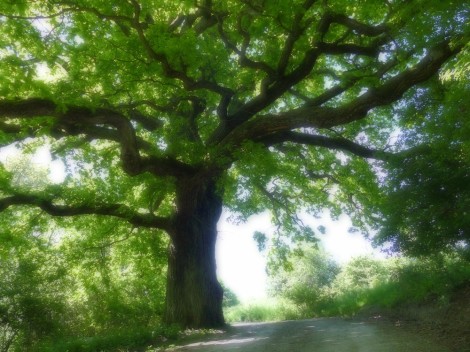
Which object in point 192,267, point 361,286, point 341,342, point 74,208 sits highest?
point 74,208

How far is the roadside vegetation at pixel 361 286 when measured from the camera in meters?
7.27

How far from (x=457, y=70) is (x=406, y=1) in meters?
4.60

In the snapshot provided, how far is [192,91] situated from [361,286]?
1276 centimetres

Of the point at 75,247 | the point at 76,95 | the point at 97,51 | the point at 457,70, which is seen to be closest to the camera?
the point at 457,70

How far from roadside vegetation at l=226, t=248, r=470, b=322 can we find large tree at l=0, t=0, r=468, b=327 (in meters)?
2.69

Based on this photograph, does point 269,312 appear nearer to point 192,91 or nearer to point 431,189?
point 192,91

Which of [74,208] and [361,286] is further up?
[74,208]

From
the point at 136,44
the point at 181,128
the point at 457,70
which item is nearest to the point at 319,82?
the point at 181,128

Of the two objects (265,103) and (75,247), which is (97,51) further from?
A: (75,247)

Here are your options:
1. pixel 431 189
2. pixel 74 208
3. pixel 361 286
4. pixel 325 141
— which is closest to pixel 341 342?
pixel 431 189

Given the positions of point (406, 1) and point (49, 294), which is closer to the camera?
point (406, 1)

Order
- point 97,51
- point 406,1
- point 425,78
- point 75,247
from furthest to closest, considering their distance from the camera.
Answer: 1. point 75,247
2. point 97,51
3. point 425,78
4. point 406,1

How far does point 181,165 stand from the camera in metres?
10.6

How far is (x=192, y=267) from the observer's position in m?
11.5
